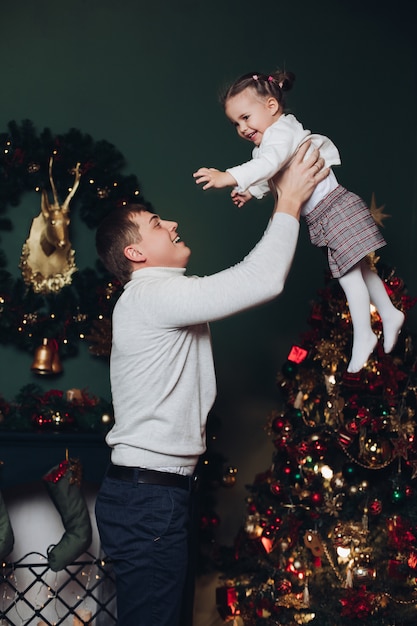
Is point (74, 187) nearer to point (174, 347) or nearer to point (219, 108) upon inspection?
point (219, 108)

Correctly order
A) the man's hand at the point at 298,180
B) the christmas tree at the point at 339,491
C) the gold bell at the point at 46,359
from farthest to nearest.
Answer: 1. the gold bell at the point at 46,359
2. the christmas tree at the point at 339,491
3. the man's hand at the point at 298,180

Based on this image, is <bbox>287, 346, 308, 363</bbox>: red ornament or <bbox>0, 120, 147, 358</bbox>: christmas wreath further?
<bbox>0, 120, 147, 358</bbox>: christmas wreath

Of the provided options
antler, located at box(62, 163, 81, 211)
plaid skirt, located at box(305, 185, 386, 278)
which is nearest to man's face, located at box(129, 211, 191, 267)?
plaid skirt, located at box(305, 185, 386, 278)

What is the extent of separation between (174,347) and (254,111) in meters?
0.72

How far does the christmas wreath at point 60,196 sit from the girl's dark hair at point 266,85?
1.34 meters

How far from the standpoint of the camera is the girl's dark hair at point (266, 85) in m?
2.26

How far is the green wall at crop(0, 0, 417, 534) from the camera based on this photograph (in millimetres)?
3652

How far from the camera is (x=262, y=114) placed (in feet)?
7.38

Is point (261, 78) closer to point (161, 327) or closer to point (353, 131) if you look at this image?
point (161, 327)

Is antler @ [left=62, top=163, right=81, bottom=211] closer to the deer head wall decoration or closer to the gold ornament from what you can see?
the deer head wall decoration

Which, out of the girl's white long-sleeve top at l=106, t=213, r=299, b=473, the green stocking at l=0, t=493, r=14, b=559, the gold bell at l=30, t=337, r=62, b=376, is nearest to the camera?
the girl's white long-sleeve top at l=106, t=213, r=299, b=473

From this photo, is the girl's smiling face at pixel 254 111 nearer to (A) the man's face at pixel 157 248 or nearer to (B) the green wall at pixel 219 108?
(A) the man's face at pixel 157 248

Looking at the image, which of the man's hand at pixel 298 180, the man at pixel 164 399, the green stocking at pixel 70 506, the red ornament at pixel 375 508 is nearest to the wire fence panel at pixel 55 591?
the green stocking at pixel 70 506

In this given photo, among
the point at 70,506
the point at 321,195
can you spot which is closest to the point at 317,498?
the point at 70,506
